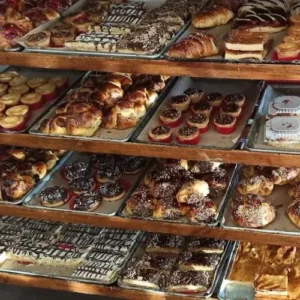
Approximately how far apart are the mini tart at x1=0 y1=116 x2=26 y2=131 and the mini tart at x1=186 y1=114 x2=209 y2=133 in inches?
33.4

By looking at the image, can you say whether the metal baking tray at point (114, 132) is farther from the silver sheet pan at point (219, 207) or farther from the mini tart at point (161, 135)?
the silver sheet pan at point (219, 207)

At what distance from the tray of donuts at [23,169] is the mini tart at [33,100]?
1.01 feet

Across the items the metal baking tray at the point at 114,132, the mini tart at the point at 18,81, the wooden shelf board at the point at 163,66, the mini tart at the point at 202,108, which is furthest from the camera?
the mini tart at the point at 18,81

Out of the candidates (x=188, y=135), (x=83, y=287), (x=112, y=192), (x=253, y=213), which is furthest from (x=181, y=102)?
(x=83, y=287)

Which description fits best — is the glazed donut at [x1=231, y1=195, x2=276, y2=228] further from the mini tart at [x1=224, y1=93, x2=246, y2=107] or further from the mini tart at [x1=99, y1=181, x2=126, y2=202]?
the mini tart at [x1=99, y1=181, x2=126, y2=202]

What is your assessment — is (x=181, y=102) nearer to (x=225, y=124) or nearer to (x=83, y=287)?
(x=225, y=124)

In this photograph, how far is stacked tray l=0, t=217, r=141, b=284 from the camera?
3.07 m

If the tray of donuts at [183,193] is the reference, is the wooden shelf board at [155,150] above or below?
above

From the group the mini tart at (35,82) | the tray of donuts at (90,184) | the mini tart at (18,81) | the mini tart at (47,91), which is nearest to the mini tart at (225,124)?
the tray of donuts at (90,184)

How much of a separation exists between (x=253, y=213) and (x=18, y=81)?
5.17 feet

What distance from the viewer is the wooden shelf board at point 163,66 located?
2297mm

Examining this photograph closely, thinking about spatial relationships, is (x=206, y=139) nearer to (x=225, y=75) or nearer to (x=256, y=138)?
(x=256, y=138)

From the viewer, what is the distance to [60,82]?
3.32 meters

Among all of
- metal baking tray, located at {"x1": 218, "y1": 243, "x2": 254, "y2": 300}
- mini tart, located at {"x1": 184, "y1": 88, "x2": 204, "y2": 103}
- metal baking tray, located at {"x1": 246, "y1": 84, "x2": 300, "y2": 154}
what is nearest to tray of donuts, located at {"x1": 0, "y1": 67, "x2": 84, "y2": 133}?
mini tart, located at {"x1": 184, "y1": 88, "x2": 204, "y2": 103}
